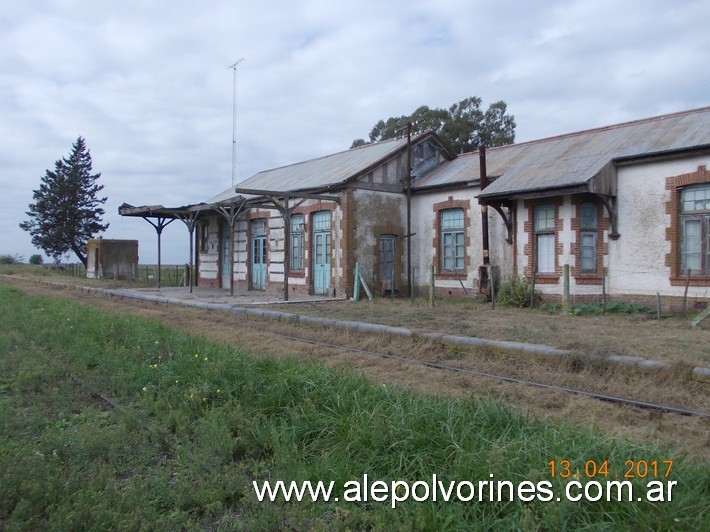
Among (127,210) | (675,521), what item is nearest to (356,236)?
(127,210)

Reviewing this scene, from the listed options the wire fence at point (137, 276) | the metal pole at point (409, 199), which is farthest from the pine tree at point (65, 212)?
the metal pole at point (409, 199)

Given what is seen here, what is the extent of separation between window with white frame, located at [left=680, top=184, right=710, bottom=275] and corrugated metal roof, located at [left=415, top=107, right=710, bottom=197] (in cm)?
114

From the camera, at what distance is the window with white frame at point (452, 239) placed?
18812 millimetres

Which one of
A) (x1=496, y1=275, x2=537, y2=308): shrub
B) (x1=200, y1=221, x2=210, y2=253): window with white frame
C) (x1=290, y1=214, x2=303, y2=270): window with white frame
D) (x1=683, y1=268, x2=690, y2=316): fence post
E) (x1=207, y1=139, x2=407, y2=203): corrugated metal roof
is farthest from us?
(x1=200, y1=221, x2=210, y2=253): window with white frame

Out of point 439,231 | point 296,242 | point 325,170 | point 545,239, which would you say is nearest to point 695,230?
point 545,239

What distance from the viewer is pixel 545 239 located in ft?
51.8

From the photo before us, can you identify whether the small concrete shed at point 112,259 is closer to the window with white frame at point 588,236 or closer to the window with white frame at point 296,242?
the window with white frame at point 296,242

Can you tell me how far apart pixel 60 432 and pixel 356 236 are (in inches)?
583

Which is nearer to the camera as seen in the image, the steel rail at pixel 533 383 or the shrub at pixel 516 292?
the steel rail at pixel 533 383

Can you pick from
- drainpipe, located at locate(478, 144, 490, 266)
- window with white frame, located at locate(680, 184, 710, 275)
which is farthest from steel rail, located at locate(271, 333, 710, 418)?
drainpipe, located at locate(478, 144, 490, 266)

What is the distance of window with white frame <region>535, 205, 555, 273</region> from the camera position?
15570 mm

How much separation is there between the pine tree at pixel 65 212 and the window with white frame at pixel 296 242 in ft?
108

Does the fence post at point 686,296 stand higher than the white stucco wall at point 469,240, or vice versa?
the white stucco wall at point 469,240

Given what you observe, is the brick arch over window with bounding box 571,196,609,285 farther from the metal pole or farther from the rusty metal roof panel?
the metal pole
